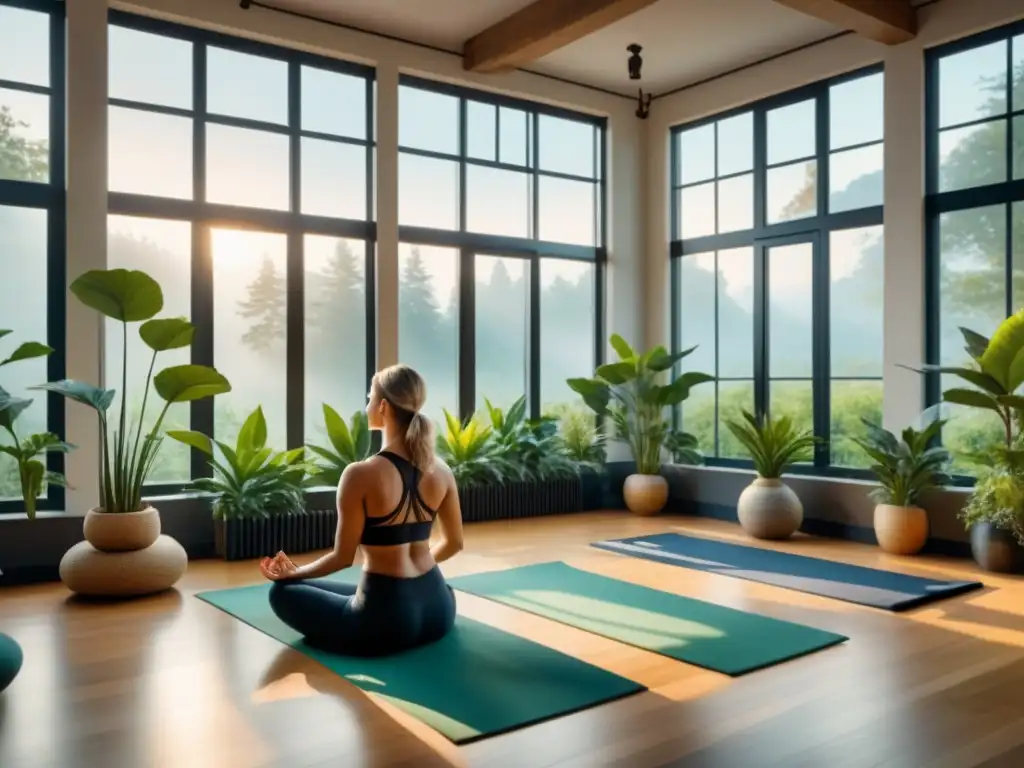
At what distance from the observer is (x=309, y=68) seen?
20.9 ft

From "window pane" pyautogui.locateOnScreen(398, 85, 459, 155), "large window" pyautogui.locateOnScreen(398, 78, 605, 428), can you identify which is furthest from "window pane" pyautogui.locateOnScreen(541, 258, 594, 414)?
"window pane" pyautogui.locateOnScreen(398, 85, 459, 155)

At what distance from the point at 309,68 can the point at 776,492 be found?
175 inches

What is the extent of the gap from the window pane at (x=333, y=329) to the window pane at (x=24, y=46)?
6.22 feet

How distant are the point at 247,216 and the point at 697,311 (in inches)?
151

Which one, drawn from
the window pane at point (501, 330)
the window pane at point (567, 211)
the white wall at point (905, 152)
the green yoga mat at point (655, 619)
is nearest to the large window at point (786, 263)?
the white wall at point (905, 152)

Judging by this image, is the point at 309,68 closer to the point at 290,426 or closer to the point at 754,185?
the point at 290,426

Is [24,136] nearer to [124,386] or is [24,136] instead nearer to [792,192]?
[124,386]

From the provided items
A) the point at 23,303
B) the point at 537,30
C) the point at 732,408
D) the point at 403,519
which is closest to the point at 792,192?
the point at 732,408

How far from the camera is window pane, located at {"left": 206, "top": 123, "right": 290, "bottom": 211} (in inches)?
235

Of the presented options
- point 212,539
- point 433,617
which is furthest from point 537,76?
point 433,617

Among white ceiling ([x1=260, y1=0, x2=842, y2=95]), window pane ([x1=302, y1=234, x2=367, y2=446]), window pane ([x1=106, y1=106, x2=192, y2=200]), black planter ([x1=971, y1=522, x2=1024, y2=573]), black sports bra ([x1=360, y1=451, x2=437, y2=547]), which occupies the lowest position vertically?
black planter ([x1=971, y1=522, x2=1024, y2=573])

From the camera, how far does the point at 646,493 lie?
730cm

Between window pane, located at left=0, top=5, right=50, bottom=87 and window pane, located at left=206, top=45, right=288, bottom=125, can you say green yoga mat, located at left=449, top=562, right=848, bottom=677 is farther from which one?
window pane, located at left=0, top=5, right=50, bottom=87

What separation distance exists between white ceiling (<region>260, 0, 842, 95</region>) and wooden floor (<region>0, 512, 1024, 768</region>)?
3.98 metres
